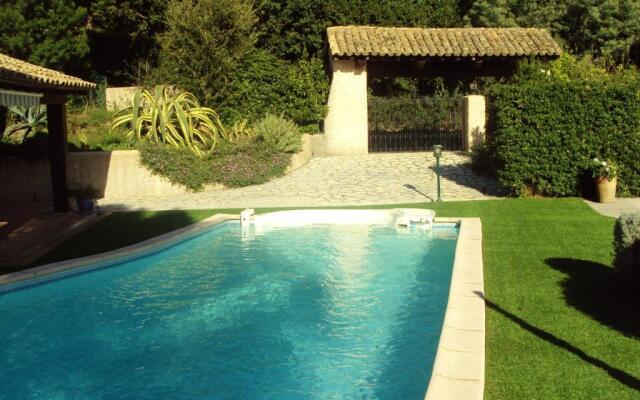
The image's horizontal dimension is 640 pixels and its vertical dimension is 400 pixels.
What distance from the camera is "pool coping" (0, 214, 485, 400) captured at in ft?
17.1

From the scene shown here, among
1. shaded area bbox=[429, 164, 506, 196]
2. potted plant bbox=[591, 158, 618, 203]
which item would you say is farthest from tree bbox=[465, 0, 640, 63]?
potted plant bbox=[591, 158, 618, 203]

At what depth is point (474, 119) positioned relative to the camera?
23953 mm

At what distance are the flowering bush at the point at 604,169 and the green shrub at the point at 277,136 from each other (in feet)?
32.6

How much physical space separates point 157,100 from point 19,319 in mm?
12391

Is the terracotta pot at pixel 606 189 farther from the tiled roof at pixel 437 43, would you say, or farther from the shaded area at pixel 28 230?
the shaded area at pixel 28 230

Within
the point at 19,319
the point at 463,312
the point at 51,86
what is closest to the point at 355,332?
the point at 463,312

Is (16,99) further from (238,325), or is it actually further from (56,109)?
(238,325)

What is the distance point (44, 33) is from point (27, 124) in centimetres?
965

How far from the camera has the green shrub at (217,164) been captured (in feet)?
63.1

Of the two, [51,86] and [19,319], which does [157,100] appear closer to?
[51,86]

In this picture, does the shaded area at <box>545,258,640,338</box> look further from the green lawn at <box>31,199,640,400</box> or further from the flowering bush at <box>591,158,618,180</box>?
the flowering bush at <box>591,158,618,180</box>

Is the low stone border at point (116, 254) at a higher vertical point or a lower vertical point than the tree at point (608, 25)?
lower

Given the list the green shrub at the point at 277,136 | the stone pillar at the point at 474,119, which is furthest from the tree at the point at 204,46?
the stone pillar at the point at 474,119

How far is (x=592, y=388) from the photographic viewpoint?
518 cm
